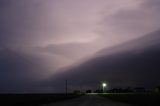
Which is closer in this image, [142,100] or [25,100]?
[142,100]

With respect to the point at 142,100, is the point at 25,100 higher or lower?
higher

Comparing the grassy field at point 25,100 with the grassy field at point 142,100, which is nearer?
the grassy field at point 142,100

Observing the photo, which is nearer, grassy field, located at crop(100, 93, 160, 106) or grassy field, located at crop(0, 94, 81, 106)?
grassy field, located at crop(100, 93, 160, 106)
